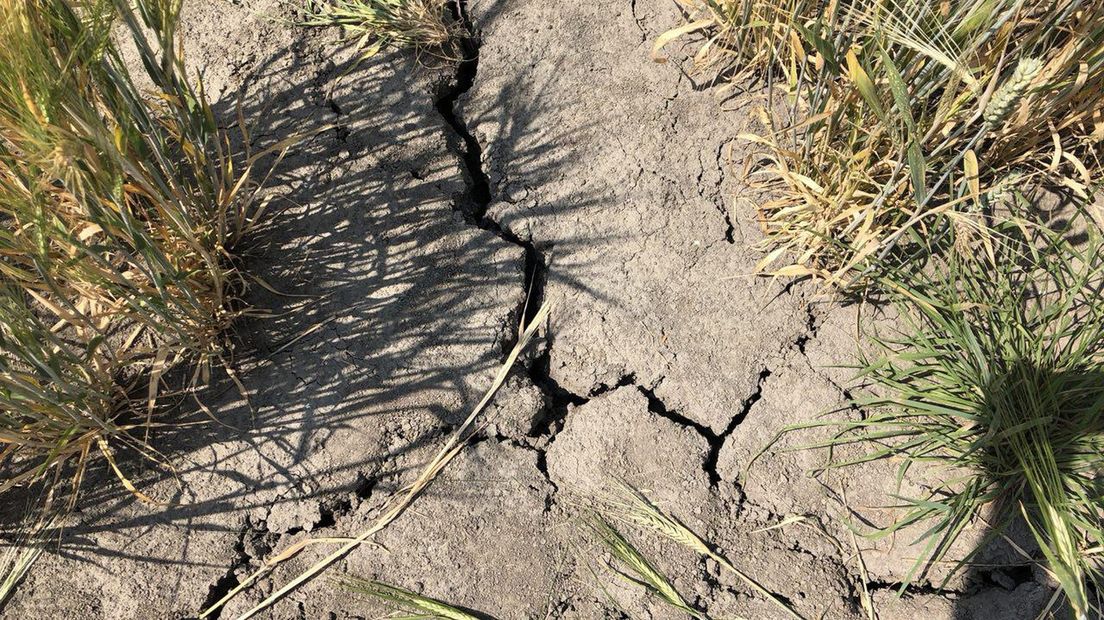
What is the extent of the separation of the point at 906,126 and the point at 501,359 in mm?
1207

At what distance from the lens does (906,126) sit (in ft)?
6.79

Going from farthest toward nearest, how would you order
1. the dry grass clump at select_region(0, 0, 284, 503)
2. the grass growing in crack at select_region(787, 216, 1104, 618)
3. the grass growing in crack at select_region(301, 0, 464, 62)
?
the grass growing in crack at select_region(301, 0, 464, 62)
the grass growing in crack at select_region(787, 216, 1104, 618)
the dry grass clump at select_region(0, 0, 284, 503)

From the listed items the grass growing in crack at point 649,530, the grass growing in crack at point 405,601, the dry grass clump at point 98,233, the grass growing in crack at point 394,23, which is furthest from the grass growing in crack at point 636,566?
the grass growing in crack at point 394,23

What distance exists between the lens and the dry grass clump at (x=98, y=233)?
5.48 ft

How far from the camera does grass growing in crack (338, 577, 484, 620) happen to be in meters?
1.87

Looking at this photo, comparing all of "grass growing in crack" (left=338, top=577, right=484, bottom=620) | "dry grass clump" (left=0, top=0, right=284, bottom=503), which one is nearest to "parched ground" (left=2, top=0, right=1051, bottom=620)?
"grass growing in crack" (left=338, top=577, right=484, bottom=620)

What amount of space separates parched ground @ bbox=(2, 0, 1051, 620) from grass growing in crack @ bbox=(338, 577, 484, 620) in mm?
29

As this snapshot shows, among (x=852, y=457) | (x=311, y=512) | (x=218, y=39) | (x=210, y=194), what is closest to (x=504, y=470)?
(x=311, y=512)

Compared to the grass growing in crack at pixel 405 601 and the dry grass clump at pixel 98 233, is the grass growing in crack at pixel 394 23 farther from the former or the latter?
the grass growing in crack at pixel 405 601

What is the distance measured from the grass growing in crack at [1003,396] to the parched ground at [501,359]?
0.09 metres

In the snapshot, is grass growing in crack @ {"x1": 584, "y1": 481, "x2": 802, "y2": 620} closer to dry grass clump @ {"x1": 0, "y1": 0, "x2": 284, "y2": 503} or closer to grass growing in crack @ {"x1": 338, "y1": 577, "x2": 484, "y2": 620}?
grass growing in crack @ {"x1": 338, "y1": 577, "x2": 484, "y2": 620}

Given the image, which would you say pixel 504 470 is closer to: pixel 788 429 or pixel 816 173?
pixel 788 429

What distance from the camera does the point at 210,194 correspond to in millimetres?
2158

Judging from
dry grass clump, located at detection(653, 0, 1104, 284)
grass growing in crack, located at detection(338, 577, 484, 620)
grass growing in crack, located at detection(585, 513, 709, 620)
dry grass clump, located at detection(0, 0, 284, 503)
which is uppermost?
dry grass clump, located at detection(0, 0, 284, 503)
